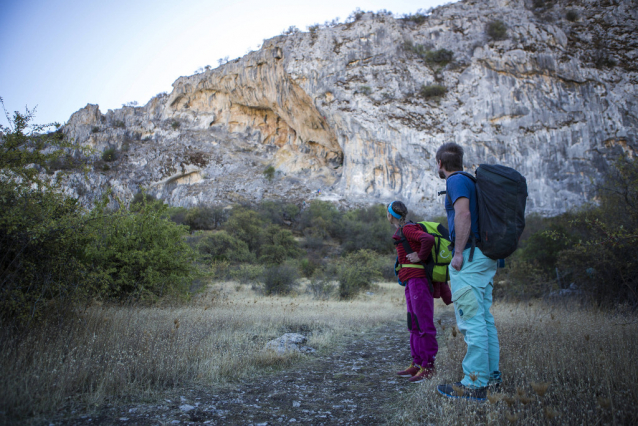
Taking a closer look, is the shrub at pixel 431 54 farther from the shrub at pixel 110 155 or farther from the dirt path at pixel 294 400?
the dirt path at pixel 294 400

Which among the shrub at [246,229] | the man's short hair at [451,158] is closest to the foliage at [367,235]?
the shrub at [246,229]

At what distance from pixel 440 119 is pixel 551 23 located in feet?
49.2

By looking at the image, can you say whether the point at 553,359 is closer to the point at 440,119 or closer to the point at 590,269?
the point at 590,269

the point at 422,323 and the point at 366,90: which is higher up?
the point at 366,90

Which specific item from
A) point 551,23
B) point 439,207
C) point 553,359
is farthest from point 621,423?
point 551,23

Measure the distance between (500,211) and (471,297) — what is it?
65 cm

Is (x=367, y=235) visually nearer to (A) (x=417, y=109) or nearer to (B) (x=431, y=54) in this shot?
(A) (x=417, y=109)

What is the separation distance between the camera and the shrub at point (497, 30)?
3650 centimetres

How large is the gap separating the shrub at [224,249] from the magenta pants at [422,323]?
16165 millimetres

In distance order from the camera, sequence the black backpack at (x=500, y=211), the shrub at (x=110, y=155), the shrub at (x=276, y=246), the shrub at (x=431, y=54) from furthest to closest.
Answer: the shrub at (x=110, y=155) < the shrub at (x=431, y=54) < the shrub at (x=276, y=246) < the black backpack at (x=500, y=211)

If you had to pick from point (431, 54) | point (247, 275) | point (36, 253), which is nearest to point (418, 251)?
point (36, 253)

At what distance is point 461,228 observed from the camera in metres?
2.63

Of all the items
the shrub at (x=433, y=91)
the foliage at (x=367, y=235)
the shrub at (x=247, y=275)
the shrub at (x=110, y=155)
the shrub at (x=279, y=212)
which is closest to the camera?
the shrub at (x=247, y=275)

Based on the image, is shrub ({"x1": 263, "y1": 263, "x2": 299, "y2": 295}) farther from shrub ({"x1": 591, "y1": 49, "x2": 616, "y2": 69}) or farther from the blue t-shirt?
shrub ({"x1": 591, "y1": 49, "x2": 616, "y2": 69})
